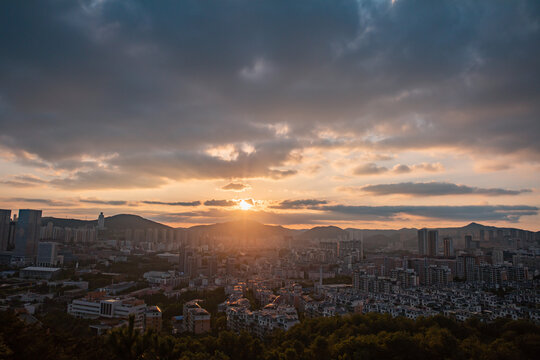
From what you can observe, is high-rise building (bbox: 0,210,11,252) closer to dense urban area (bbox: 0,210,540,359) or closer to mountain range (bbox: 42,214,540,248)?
dense urban area (bbox: 0,210,540,359)

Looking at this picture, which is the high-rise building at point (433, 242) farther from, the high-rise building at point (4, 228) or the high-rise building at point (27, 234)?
the high-rise building at point (4, 228)

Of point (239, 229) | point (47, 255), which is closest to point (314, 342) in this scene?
point (47, 255)

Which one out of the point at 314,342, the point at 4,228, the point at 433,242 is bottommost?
the point at 314,342

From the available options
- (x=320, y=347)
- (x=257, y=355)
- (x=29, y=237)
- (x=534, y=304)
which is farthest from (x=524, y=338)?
(x=29, y=237)

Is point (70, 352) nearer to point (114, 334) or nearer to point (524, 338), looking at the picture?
point (114, 334)

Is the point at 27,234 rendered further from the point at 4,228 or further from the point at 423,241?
the point at 423,241
